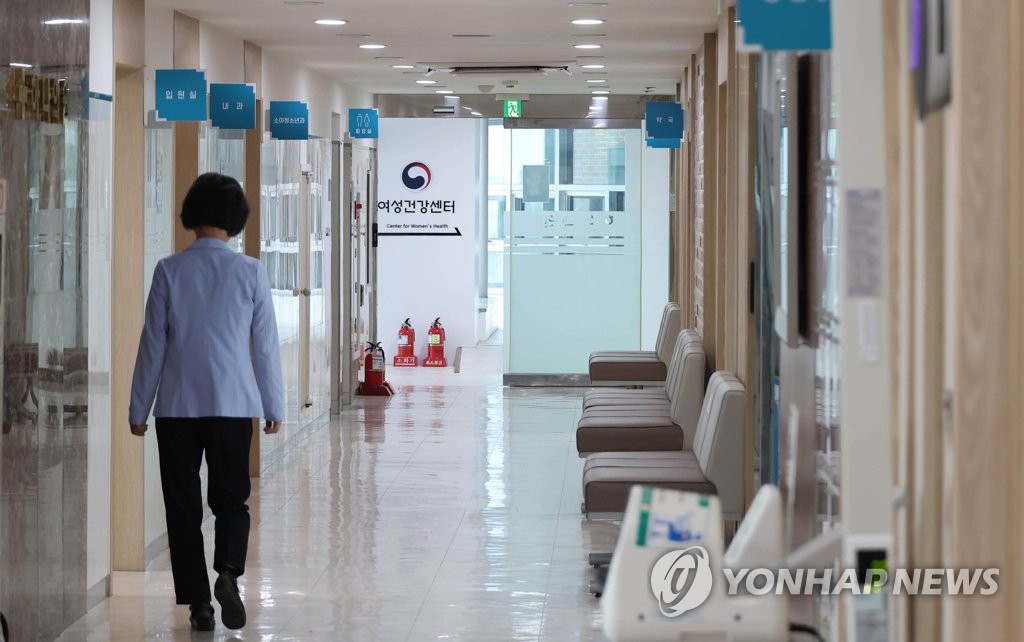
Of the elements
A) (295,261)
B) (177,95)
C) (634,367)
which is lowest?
(634,367)

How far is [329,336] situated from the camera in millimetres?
12250

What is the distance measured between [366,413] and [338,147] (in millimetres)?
2435

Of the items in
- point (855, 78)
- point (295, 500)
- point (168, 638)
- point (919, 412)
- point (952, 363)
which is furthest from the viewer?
point (295, 500)

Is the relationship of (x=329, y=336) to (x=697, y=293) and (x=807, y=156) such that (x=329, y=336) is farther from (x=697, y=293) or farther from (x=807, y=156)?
(x=807, y=156)

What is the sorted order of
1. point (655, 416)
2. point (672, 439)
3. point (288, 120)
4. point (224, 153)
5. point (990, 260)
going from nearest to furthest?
point (990, 260) < point (672, 439) < point (655, 416) < point (224, 153) < point (288, 120)

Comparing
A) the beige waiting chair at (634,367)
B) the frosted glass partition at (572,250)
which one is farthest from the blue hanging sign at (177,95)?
the frosted glass partition at (572,250)

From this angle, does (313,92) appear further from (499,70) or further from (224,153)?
(224,153)

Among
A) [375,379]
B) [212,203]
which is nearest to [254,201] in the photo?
[212,203]

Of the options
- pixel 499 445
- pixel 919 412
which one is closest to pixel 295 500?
pixel 499 445

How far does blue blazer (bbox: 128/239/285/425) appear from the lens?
5375 mm

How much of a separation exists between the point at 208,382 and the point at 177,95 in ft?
6.70

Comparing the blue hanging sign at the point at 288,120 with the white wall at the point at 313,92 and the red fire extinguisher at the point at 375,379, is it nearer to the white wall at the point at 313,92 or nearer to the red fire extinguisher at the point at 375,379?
the white wall at the point at 313,92

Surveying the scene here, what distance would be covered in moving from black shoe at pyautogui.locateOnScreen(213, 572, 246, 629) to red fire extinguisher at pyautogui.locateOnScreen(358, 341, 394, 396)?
800 cm

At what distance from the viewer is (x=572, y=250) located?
14.3 m
